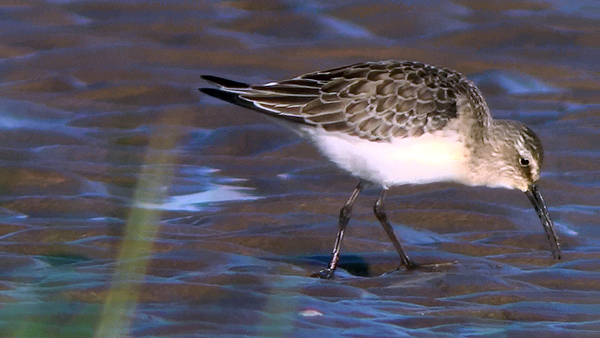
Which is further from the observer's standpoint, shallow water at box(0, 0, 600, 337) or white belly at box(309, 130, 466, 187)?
white belly at box(309, 130, 466, 187)

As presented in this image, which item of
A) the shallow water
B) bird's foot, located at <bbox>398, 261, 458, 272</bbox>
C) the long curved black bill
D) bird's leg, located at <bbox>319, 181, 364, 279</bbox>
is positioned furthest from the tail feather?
the long curved black bill

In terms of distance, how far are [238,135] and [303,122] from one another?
303 cm

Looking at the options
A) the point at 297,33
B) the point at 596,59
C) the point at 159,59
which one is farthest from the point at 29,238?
the point at 596,59

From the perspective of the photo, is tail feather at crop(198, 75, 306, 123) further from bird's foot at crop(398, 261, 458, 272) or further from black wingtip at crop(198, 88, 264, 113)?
bird's foot at crop(398, 261, 458, 272)

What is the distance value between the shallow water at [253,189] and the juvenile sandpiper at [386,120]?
0.59 meters

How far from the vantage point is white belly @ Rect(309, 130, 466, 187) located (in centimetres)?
787

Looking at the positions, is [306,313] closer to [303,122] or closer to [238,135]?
[303,122]

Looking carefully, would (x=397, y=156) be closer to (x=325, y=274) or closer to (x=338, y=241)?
(x=338, y=241)

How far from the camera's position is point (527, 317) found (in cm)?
697

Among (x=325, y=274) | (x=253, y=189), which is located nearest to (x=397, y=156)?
(x=325, y=274)

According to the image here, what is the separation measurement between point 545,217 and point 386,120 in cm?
144

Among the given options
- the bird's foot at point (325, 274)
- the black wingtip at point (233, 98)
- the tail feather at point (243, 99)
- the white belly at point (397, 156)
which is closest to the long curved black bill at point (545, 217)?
the white belly at point (397, 156)

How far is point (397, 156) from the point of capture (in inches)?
311

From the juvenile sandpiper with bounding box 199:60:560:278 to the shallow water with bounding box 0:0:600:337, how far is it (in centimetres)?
59
